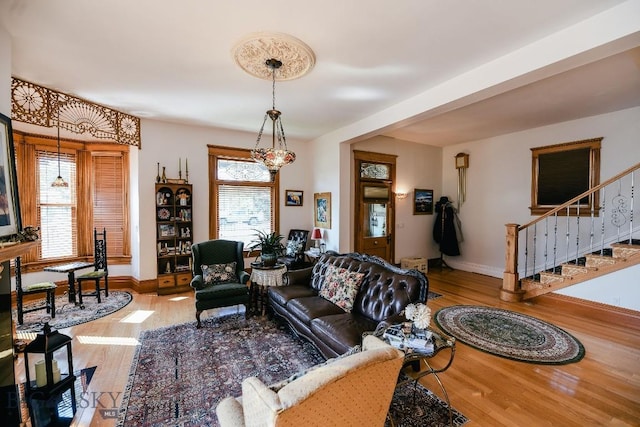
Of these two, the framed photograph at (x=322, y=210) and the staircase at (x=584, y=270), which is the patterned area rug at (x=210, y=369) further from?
the staircase at (x=584, y=270)

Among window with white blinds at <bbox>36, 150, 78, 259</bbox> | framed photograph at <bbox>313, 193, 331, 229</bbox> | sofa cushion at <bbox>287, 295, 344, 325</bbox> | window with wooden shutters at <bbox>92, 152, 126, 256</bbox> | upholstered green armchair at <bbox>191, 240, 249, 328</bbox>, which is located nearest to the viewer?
sofa cushion at <bbox>287, 295, 344, 325</bbox>

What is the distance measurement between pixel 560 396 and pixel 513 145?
16.5ft

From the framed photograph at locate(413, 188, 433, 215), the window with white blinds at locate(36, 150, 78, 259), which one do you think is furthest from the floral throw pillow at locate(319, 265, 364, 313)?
the window with white blinds at locate(36, 150, 78, 259)

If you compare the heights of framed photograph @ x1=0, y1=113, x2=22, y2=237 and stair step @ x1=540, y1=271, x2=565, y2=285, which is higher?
framed photograph @ x1=0, y1=113, x2=22, y2=237

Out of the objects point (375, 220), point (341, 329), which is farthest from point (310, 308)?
point (375, 220)

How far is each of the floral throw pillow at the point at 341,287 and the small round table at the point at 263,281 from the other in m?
0.73

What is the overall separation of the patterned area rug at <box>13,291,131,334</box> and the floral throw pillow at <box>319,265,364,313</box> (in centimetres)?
327

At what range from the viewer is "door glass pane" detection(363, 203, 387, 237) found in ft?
19.8

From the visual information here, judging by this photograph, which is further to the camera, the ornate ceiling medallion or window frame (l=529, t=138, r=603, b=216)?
window frame (l=529, t=138, r=603, b=216)

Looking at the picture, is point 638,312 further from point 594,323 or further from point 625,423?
point 625,423

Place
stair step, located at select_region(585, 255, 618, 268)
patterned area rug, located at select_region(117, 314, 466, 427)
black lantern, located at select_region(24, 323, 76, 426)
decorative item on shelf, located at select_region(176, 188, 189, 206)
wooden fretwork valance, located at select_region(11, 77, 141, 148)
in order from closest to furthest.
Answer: black lantern, located at select_region(24, 323, 76, 426) → patterned area rug, located at select_region(117, 314, 466, 427) → wooden fretwork valance, located at select_region(11, 77, 141, 148) → stair step, located at select_region(585, 255, 618, 268) → decorative item on shelf, located at select_region(176, 188, 189, 206)

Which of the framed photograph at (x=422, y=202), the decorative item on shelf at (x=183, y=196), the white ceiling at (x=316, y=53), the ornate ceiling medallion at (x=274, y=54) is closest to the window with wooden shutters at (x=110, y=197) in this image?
the decorative item on shelf at (x=183, y=196)

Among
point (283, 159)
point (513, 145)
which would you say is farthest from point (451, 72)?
point (513, 145)

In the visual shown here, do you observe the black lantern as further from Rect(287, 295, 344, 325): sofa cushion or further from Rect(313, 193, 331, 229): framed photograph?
Rect(313, 193, 331, 229): framed photograph
